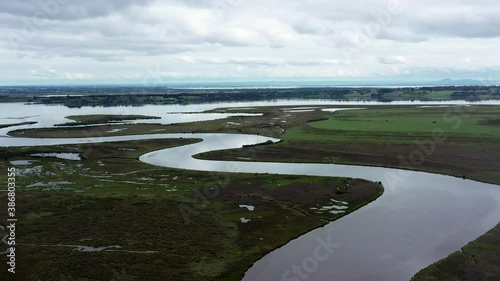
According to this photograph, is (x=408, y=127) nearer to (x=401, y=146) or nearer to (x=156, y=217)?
(x=401, y=146)

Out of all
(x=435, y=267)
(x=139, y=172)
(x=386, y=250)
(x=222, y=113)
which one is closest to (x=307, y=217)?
(x=386, y=250)

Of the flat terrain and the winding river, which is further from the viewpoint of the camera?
the winding river

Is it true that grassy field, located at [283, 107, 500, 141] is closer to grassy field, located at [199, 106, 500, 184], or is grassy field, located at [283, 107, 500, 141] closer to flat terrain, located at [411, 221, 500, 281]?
grassy field, located at [199, 106, 500, 184]

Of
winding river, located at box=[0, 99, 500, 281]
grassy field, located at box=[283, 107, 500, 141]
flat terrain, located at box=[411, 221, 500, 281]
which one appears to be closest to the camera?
flat terrain, located at box=[411, 221, 500, 281]

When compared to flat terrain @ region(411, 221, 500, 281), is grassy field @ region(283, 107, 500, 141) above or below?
above

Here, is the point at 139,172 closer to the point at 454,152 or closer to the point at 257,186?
the point at 257,186

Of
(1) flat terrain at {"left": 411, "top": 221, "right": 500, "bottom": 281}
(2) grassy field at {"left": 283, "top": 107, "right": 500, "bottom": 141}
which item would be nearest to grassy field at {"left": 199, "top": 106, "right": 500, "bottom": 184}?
(2) grassy field at {"left": 283, "top": 107, "right": 500, "bottom": 141}
